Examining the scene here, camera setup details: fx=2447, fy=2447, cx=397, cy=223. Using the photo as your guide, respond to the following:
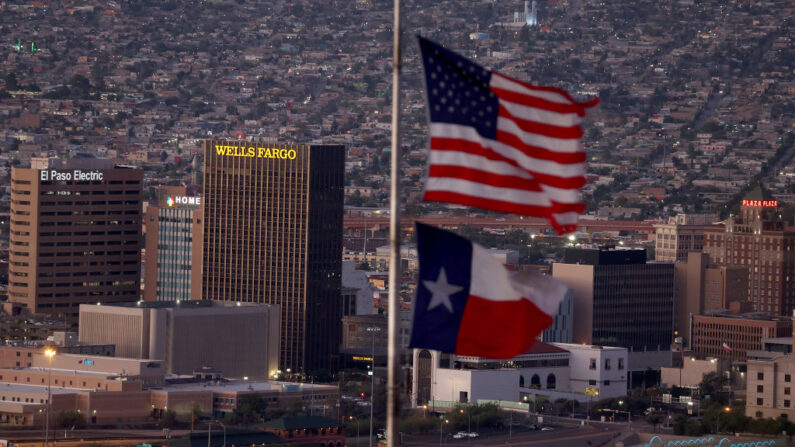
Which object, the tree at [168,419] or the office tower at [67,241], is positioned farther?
the office tower at [67,241]

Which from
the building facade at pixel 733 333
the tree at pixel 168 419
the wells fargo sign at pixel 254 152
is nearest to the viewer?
the tree at pixel 168 419

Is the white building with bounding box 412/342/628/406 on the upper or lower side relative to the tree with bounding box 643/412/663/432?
upper

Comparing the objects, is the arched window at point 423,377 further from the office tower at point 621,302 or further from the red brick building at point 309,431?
the office tower at point 621,302

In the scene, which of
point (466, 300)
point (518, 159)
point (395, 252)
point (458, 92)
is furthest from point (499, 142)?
point (466, 300)

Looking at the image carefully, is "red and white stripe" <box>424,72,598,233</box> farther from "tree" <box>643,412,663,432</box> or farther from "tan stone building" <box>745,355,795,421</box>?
"tree" <box>643,412,663,432</box>

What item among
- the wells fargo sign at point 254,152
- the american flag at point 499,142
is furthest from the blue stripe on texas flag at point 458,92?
the wells fargo sign at point 254,152

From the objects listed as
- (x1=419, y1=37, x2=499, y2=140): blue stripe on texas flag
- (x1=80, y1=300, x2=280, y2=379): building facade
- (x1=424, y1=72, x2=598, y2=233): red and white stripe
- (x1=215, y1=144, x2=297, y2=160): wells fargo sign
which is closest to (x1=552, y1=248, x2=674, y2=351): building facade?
(x1=215, y1=144, x2=297, y2=160): wells fargo sign

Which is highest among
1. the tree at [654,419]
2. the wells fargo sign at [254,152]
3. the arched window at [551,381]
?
the wells fargo sign at [254,152]
